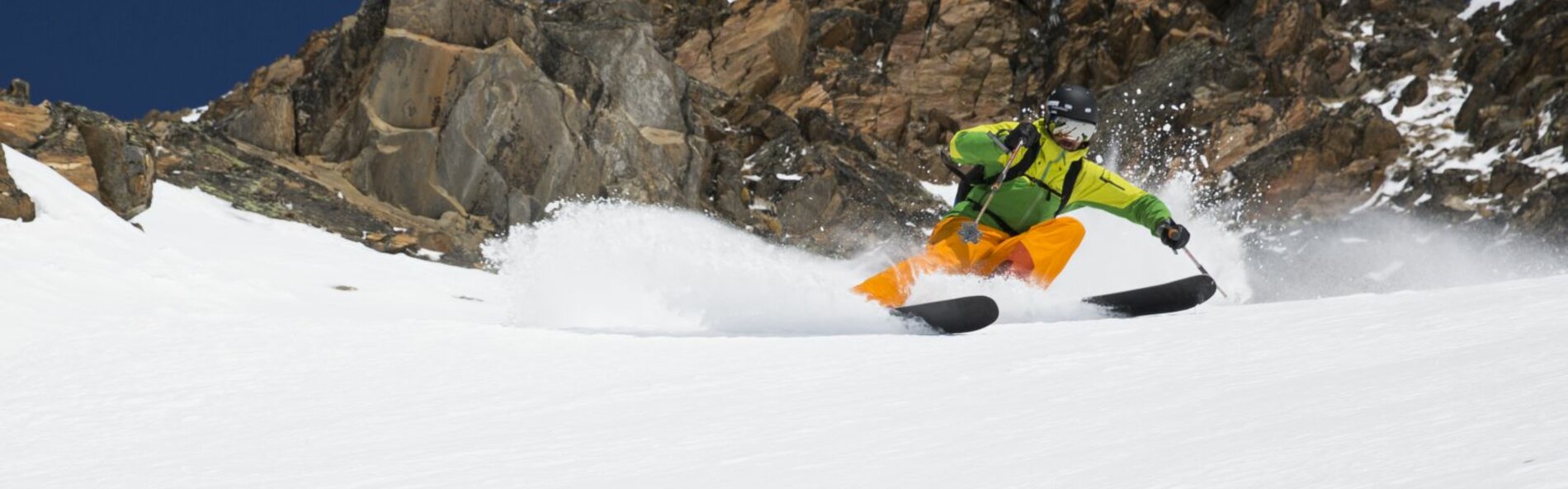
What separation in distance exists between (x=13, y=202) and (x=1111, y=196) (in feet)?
26.2

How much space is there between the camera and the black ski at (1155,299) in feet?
25.2

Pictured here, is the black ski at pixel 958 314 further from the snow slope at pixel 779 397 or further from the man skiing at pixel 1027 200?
the man skiing at pixel 1027 200

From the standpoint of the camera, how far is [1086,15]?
225 feet

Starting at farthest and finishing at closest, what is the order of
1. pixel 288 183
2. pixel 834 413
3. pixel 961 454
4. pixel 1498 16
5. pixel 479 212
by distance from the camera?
pixel 1498 16 < pixel 479 212 < pixel 288 183 < pixel 834 413 < pixel 961 454

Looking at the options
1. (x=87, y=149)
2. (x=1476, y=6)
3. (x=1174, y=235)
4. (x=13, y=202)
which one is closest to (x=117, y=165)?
(x=87, y=149)

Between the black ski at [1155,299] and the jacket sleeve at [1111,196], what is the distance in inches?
43.4

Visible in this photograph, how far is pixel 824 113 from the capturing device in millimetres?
47438

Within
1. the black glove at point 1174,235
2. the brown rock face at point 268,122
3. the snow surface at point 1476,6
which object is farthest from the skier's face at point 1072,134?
the snow surface at point 1476,6

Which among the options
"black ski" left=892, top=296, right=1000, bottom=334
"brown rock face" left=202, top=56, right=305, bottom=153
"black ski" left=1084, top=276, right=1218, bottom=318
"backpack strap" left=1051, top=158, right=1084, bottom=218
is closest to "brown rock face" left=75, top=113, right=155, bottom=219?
"backpack strap" left=1051, top=158, right=1084, bottom=218

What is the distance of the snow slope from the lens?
2557 mm

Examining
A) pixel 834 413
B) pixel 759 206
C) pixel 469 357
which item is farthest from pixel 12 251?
pixel 759 206

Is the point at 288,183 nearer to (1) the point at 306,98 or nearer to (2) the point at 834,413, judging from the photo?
(1) the point at 306,98

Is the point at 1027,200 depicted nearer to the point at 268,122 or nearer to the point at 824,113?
the point at 268,122

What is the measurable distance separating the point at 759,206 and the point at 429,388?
35.9 meters
